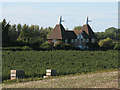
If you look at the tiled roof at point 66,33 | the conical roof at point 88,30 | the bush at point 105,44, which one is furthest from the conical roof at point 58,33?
the bush at point 105,44

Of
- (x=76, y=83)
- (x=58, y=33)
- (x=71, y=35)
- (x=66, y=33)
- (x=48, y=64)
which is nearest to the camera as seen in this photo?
(x=76, y=83)

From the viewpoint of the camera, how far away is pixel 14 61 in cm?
3950

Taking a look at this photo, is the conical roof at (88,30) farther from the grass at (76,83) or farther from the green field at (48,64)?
the grass at (76,83)

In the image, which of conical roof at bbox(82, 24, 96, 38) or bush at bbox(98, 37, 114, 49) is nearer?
bush at bbox(98, 37, 114, 49)

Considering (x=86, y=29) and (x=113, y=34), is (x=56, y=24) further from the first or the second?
(x=113, y=34)

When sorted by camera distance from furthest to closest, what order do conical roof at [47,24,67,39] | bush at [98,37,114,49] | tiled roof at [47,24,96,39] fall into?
bush at [98,37,114,49] → tiled roof at [47,24,96,39] → conical roof at [47,24,67,39]

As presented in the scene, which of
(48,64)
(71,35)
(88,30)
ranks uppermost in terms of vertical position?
(88,30)

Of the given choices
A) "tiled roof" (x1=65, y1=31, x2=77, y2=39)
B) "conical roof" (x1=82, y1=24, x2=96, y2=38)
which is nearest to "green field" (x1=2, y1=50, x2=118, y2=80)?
"tiled roof" (x1=65, y1=31, x2=77, y2=39)

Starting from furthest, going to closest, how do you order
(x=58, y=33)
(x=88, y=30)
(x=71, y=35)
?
(x=88, y=30) → (x=71, y=35) → (x=58, y=33)

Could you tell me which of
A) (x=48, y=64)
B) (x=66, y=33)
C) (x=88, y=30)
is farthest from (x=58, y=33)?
(x=48, y=64)

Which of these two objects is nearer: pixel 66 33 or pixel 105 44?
pixel 66 33

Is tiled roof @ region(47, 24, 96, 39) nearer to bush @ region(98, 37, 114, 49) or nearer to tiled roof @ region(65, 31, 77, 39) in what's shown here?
tiled roof @ region(65, 31, 77, 39)

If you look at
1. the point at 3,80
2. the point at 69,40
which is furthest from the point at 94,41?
the point at 3,80

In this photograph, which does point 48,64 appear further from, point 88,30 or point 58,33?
point 88,30
